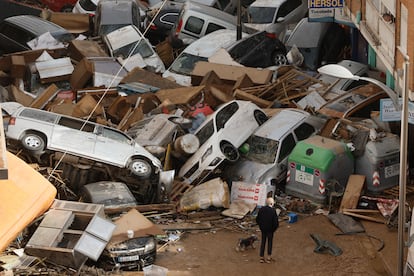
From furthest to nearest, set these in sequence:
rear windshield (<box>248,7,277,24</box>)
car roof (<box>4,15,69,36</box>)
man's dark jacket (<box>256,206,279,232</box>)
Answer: rear windshield (<box>248,7,277,24</box>), car roof (<box>4,15,69,36</box>), man's dark jacket (<box>256,206,279,232</box>)

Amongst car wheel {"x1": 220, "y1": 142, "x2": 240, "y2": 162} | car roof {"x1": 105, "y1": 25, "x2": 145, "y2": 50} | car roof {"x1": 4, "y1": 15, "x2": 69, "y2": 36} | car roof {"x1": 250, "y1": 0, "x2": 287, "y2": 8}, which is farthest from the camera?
car roof {"x1": 250, "y1": 0, "x2": 287, "y2": 8}

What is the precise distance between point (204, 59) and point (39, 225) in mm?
12538

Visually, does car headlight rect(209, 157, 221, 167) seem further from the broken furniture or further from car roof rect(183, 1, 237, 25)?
car roof rect(183, 1, 237, 25)

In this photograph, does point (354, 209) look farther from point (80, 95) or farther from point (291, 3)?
point (291, 3)

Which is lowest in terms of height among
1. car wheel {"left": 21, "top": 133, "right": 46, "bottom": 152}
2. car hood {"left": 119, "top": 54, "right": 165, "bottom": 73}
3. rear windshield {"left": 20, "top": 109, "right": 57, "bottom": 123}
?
car hood {"left": 119, "top": 54, "right": 165, "bottom": 73}

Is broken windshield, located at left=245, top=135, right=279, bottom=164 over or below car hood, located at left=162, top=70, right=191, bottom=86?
over

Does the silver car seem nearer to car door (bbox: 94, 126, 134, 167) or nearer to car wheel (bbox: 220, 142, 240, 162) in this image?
car door (bbox: 94, 126, 134, 167)

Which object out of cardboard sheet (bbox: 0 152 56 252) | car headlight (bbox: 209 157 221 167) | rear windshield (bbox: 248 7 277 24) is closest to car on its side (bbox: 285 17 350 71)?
rear windshield (bbox: 248 7 277 24)

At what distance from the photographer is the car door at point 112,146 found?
2486cm

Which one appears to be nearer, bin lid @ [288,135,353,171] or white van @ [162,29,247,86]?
bin lid @ [288,135,353,171]

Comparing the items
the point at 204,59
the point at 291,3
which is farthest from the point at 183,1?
the point at 204,59

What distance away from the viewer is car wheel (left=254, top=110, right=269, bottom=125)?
2652 cm

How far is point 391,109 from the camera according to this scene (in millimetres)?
23688

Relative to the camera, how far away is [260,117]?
2666cm
